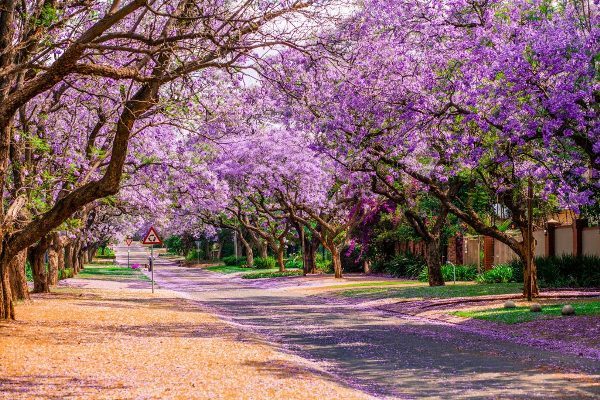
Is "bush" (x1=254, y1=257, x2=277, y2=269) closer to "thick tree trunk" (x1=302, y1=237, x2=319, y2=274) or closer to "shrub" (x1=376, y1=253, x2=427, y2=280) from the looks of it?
"thick tree trunk" (x1=302, y1=237, x2=319, y2=274)

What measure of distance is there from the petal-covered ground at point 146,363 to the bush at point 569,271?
47.8 feet

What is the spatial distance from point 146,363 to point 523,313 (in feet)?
34.4

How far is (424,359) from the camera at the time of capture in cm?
1208

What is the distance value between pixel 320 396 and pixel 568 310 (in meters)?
10.6

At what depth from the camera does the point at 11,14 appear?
45.6 feet

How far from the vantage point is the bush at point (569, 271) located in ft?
91.0

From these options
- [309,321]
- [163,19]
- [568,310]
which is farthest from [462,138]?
[163,19]

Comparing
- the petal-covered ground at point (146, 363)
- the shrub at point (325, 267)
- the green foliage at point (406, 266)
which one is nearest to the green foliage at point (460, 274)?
the green foliage at point (406, 266)

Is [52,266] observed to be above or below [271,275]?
above

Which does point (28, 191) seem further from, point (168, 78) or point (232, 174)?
point (232, 174)

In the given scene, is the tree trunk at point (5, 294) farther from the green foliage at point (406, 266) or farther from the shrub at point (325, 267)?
the shrub at point (325, 267)

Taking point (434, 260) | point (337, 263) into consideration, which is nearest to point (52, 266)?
point (337, 263)

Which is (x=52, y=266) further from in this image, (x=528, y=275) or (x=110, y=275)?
(x=110, y=275)

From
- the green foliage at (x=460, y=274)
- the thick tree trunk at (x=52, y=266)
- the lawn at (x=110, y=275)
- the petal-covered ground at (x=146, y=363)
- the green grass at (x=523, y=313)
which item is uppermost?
the thick tree trunk at (x=52, y=266)
